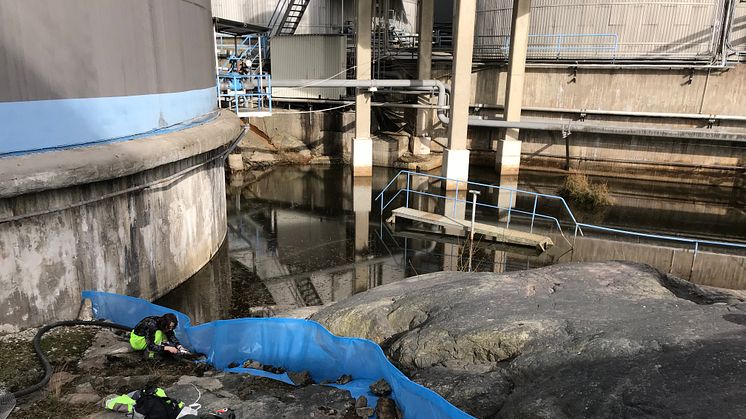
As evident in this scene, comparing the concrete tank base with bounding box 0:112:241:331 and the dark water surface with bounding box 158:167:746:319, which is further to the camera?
the dark water surface with bounding box 158:167:746:319

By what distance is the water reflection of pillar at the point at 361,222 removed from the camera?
1096 centimetres

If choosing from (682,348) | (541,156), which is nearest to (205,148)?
(682,348)

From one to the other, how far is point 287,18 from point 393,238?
1599cm

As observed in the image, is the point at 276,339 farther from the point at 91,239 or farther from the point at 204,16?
the point at 204,16

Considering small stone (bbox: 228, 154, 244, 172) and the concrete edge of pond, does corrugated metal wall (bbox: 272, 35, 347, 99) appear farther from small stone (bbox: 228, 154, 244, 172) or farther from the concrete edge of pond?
the concrete edge of pond

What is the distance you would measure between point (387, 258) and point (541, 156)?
45.4 feet

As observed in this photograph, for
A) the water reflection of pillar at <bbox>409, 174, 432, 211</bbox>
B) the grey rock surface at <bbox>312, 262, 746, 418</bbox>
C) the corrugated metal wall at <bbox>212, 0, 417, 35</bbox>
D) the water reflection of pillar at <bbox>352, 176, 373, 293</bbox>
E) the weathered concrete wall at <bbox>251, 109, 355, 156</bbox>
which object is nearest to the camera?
the grey rock surface at <bbox>312, 262, 746, 418</bbox>

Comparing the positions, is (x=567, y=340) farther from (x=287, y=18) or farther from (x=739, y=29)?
(x=287, y=18)

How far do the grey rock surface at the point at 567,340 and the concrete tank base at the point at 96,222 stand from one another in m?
3.37

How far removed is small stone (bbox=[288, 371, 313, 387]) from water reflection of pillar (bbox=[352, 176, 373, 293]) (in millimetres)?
4770

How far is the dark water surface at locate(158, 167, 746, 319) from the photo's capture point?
10.8 meters

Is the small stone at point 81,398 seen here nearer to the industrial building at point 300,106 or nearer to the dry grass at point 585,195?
the industrial building at point 300,106

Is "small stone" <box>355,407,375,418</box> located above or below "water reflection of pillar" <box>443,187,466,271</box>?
above

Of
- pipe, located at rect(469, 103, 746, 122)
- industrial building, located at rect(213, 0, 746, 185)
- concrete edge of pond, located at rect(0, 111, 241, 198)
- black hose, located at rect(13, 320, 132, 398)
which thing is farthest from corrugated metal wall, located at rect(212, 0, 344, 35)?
black hose, located at rect(13, 320, 132, 398)
